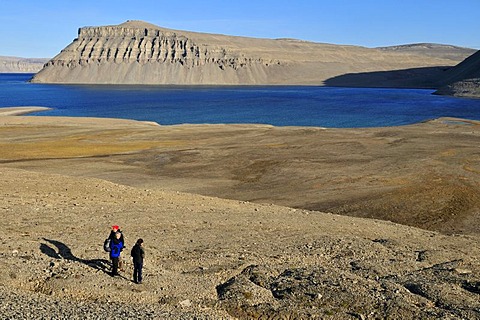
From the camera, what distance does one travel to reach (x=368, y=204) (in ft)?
110

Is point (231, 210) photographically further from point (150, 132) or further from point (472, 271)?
point (150, 132)

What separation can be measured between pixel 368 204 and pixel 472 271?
14300 mm

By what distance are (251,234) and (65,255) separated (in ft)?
24.4

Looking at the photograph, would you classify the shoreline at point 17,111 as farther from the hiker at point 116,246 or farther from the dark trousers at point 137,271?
the dark trousers at point 137,271

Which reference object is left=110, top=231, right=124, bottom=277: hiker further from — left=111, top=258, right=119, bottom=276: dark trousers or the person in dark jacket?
the person in dark jacket

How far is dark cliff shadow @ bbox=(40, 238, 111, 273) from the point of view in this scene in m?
17.6

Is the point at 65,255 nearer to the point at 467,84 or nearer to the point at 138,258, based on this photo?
the point at 138,258

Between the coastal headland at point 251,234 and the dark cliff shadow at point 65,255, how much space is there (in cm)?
3

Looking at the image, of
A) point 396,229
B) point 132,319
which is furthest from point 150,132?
point 132,319

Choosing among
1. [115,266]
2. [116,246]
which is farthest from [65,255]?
[116,246]

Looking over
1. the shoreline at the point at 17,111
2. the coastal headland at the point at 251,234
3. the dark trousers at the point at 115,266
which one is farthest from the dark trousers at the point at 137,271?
the shoreline at the point at 17,111

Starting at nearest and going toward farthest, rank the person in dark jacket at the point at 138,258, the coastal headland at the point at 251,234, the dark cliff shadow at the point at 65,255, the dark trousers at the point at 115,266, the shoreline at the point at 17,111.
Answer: the coastal headland at the point at 251,234
the person in dark jacket at the point at 138,258
the dark trousers at the point at 115,266
the dark cliff shadow at the point at 65,255
the shoreline at the point at 17,111

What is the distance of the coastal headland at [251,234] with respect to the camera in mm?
15688

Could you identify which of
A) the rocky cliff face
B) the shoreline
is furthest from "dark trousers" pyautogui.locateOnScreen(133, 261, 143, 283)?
the rocky cliff face
